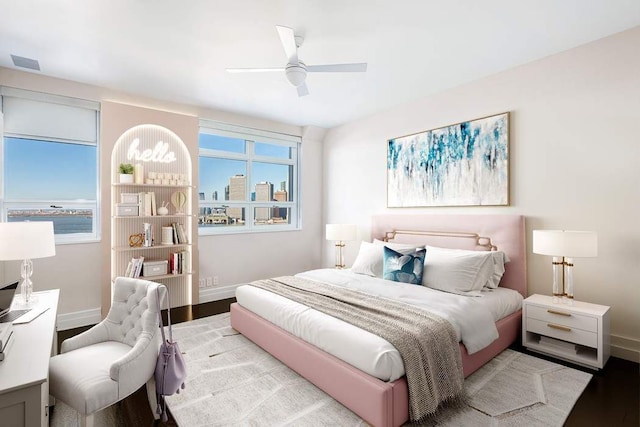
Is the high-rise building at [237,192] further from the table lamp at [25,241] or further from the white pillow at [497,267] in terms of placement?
the white pillow at [497,267]

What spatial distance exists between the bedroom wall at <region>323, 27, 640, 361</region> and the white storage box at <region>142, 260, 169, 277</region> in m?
3.67

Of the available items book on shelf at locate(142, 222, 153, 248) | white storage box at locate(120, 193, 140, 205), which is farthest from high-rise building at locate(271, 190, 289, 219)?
white storage box at locate(120, 193, 140, 205)

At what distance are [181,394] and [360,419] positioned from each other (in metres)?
1.27

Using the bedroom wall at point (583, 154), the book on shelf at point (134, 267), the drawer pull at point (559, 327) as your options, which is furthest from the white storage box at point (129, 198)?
the drawer pull at point (559, 327)

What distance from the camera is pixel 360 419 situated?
6.50ft

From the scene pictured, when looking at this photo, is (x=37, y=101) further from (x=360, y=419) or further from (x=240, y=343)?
(x=360, y=419)

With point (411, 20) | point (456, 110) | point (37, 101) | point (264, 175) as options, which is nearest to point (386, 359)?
point (411, 20)

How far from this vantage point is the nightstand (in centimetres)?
246

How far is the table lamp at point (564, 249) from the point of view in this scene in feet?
8.25

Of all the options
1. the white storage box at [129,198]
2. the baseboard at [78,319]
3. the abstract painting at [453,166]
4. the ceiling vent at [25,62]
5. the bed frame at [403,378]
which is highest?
the ceiling vent at [25,62]

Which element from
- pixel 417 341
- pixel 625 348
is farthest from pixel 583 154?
pixel 417 341

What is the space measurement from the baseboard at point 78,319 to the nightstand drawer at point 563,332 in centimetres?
455

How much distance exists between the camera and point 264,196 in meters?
5.25

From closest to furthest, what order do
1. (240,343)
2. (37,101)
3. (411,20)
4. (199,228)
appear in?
1. (411,20)
2. (240,343)
3. (37,101)
4. (199,228)
